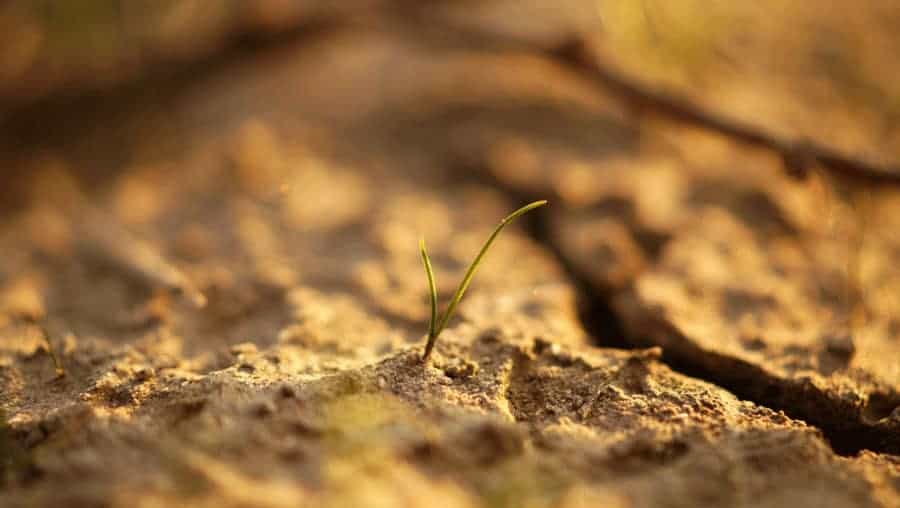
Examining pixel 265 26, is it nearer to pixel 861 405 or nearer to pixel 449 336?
pixel 449 336

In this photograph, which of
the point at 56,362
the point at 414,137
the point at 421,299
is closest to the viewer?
the point at 56,362

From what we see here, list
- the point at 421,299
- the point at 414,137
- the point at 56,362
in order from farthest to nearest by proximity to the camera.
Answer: the point at 414,137 < the point at 421,299 < the point at 56,362

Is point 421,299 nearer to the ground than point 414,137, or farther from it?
nearer to the ground

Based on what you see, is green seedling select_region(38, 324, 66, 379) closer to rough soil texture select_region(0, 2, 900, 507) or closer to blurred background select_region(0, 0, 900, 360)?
rough soil texture select_region(0, 2, 900, 507)

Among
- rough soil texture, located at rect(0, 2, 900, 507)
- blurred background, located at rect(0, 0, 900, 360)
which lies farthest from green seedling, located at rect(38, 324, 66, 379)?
blurred background, located at rect(0, 0, 900, 360)

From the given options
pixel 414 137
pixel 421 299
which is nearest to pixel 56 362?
pixel 421 299

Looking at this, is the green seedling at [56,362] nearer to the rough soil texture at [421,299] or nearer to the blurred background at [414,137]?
the rough soil texture at [421,299]

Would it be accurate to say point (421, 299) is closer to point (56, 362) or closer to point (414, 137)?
point (56, 362)

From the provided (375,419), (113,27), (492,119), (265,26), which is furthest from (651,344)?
(113,27)
